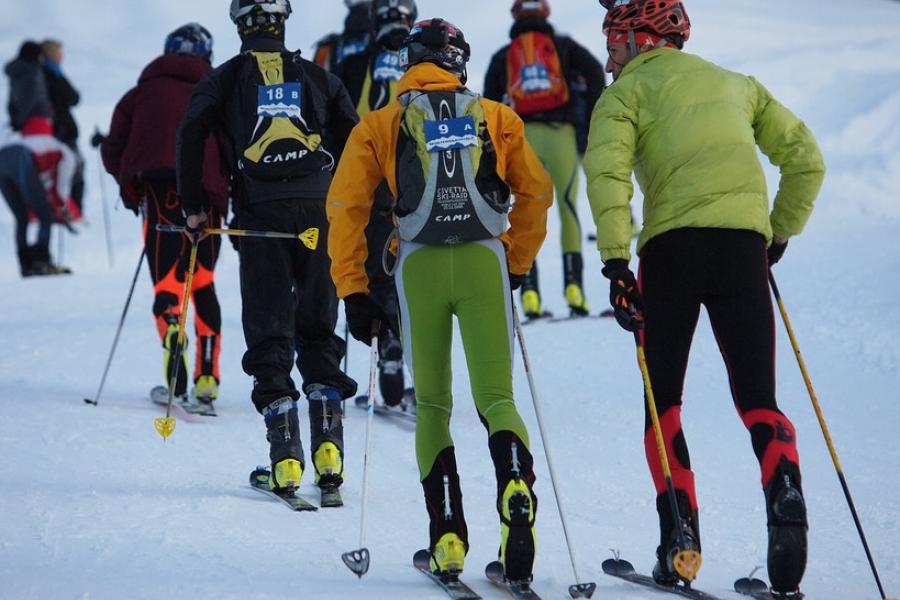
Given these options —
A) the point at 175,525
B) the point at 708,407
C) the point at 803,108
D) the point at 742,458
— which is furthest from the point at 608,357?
the point at 803,108

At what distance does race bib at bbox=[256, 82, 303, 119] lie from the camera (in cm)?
602

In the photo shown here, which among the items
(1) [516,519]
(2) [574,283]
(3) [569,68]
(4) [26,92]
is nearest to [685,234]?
(1) [516,519]

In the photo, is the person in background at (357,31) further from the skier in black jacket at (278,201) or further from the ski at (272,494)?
the ski at (272,494)

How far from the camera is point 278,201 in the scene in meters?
6.12

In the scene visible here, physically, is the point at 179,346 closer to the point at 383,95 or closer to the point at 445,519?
the point at 383,95

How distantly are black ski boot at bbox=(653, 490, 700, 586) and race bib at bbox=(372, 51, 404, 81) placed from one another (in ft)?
13.8

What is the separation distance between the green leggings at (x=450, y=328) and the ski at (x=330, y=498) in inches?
42.5

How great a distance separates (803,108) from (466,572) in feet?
57.4

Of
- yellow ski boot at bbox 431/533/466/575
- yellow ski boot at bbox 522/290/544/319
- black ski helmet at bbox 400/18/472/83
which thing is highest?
black ski helmet at bbox 400/18/472/83

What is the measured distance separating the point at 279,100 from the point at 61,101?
11.0m

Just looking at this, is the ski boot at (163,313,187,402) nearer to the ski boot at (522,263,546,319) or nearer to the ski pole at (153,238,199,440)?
the ski pole at (153,238,199,440)

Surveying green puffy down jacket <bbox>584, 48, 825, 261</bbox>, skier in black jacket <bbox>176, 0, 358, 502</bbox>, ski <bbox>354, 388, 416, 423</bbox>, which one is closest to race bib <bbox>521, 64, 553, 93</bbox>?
ski <bbox>354, 388, 416, 423</bbox>

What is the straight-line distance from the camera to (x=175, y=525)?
5.38 meters

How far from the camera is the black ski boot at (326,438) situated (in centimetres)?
591
